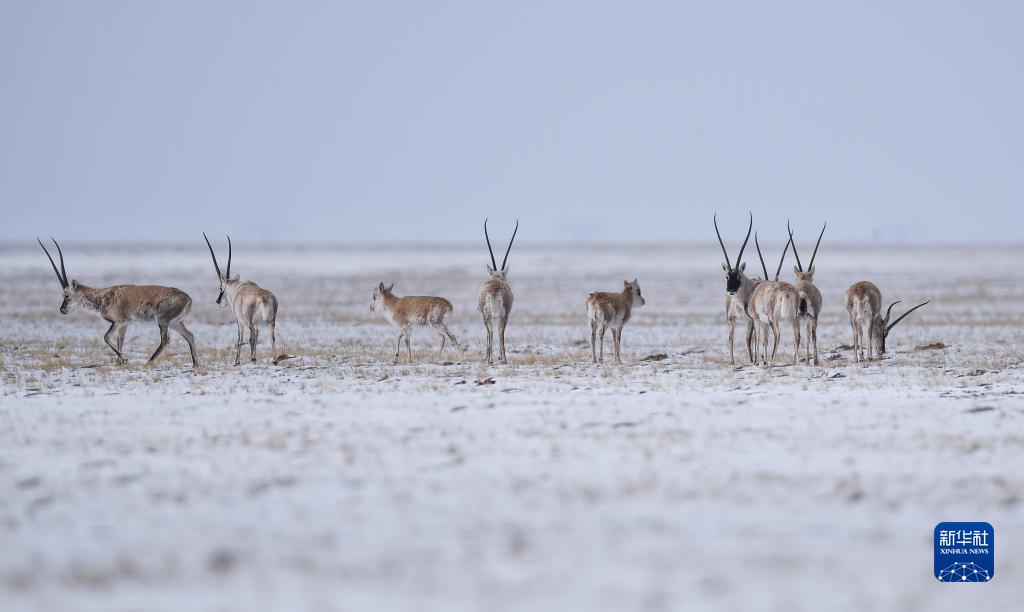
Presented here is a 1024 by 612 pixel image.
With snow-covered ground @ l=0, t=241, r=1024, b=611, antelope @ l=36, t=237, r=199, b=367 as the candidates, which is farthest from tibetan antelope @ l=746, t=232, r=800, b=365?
antelope @ l=36, t=237, r=199, b=367

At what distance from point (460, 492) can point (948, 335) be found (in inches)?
793

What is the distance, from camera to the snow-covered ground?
6.55 metres

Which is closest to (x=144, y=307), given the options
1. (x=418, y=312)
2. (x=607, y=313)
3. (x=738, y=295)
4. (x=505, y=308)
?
(x=418, y=312)

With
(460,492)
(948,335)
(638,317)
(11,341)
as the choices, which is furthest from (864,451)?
(638,317)

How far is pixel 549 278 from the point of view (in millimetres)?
64938

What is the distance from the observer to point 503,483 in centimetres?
882

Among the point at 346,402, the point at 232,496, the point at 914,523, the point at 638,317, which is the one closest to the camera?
the point at 914,523

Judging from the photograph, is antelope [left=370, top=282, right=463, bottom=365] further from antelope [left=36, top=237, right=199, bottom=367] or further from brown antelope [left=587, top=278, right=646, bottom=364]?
antelope [left=36, top=237, right=199, bottom=367]

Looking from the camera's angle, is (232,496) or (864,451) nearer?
(232,496)

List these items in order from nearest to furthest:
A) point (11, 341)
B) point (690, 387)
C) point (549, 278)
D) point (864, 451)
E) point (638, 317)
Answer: point (864, 451), point (690, 387), point (11, 341), point (638, 317), point (549, 278)

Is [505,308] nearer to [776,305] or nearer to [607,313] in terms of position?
[607,313]

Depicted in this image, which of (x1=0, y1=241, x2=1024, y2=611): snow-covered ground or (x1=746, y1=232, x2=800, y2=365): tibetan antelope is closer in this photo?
(x1=0, y1=241, x2=1024, y2=611): snow-covered ground

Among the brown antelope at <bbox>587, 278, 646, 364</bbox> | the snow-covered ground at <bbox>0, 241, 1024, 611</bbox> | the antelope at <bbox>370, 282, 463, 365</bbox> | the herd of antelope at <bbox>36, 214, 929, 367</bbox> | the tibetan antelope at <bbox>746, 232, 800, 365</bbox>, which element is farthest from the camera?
the antelope at <bbox>370, 282, 463, 365</bbox>

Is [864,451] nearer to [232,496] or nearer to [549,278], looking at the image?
[232,496]
